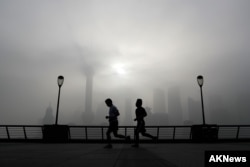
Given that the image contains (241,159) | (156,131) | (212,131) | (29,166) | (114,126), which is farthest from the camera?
(156,131)

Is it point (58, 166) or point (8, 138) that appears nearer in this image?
point (58, 166)

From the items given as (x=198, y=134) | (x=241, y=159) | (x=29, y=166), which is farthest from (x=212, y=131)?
(x=29, y=166)

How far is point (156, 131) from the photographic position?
41.9 ft

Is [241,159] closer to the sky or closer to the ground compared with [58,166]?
closer to the sky

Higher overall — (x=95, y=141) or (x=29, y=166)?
(x=29, y=166)

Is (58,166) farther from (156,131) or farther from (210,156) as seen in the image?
(156,131)

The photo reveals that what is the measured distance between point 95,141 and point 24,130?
196 inches

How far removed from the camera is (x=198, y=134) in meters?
12.0

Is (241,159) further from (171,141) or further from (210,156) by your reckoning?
A: (171,141)

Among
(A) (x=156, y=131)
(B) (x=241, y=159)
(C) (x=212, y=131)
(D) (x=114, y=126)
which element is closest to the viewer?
(B) (x=241, y=159)

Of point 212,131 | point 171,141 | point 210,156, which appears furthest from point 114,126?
point 212,131

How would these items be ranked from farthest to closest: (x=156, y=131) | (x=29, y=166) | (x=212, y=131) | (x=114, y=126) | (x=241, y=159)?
(x=156, y=131), (x=212, y=131), (x=114, y=126), (x=29, y=166), (x=241, y=159)

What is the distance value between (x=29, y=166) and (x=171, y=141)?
11036 millimetres

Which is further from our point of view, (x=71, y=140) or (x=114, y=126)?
(x=71, y=140)
